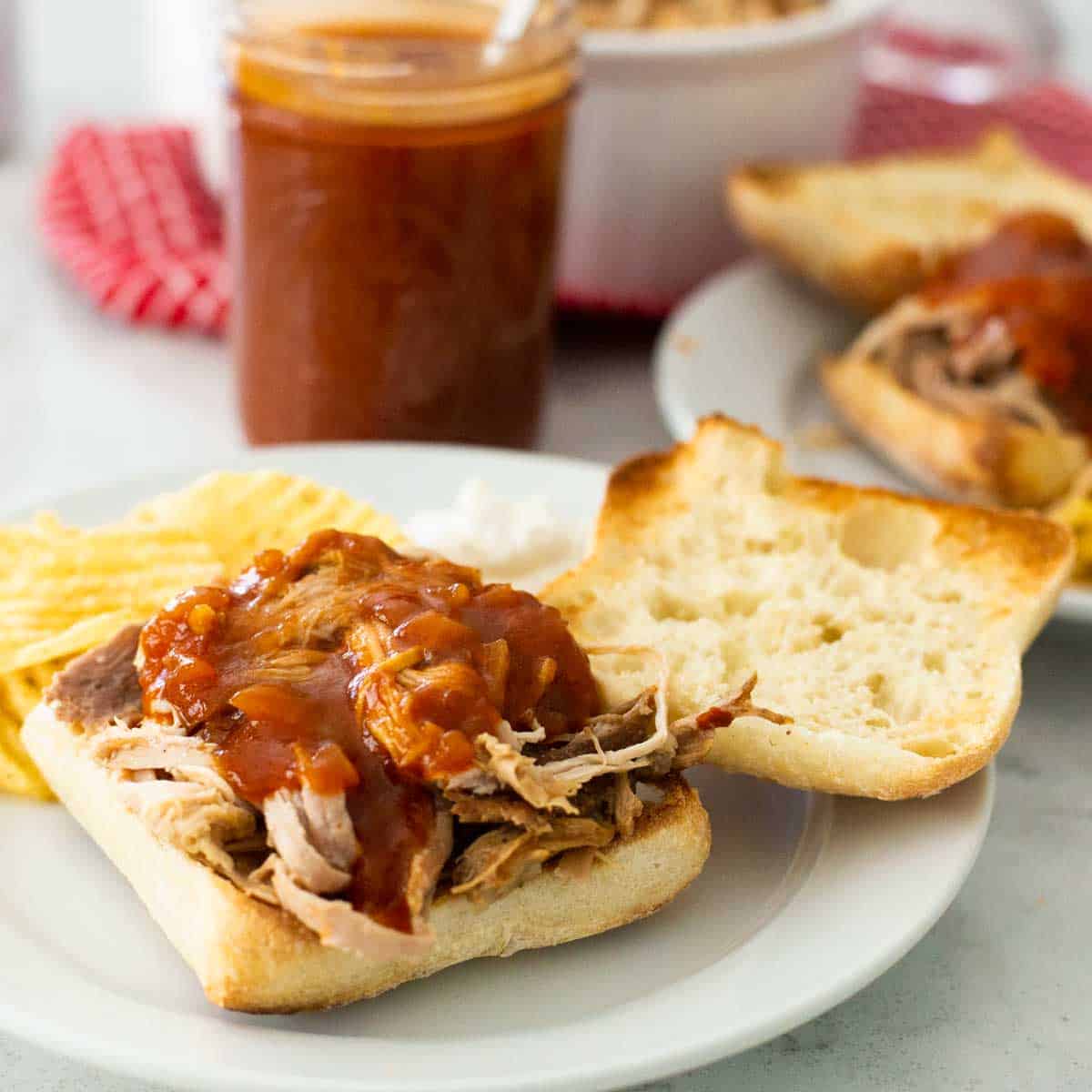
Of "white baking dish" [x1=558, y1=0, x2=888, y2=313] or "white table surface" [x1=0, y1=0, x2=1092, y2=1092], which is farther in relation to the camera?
"white baking dish" [x1=558, y1=0, x2=888, y2=313]

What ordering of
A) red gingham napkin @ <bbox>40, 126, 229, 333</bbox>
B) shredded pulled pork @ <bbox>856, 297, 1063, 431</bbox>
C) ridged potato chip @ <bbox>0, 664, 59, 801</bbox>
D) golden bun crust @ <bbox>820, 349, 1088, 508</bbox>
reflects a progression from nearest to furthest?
ridged potato chip @ <bbox>0, 664, 59, 801</bbox>
golden bun crust @ <bbox>820, 349, 1088, 508</bbox>
shredded pulled pork @ <bbox>856, 297, 1063, 431</bbox>
red gingham napkin @ <bbox>40, 126, 229, 333</bbox>

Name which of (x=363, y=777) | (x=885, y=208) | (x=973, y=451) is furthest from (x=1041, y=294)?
(x=363, y=777)

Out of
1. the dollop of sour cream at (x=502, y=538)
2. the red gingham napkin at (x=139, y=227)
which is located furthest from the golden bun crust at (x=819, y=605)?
the red gingham napkin at (x=139, y=227)

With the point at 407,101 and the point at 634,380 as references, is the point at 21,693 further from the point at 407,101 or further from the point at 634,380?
the point at 634,380

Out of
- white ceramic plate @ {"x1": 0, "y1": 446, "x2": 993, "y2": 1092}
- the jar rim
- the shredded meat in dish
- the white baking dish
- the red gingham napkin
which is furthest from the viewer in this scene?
the red gingham napkin

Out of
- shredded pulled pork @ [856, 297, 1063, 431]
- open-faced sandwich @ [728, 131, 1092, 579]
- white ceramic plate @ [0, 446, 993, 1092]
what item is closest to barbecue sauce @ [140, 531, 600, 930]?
white ceramic plate @ [0, 446, 993, 1092]

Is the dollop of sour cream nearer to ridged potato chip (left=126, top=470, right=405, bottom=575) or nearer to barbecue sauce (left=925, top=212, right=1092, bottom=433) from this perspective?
ridged potato chip (left=126, top=470, right=405, bottom=575)
